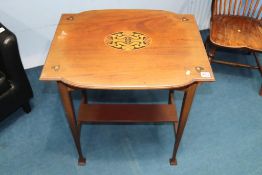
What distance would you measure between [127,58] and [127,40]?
0.16 metres

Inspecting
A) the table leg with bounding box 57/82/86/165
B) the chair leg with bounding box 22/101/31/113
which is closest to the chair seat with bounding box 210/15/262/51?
the table leg with bounding box 57/82/86/165

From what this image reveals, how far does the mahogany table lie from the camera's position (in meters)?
1.09

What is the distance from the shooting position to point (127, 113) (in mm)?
1655

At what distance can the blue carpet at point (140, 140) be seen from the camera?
1.59 metres

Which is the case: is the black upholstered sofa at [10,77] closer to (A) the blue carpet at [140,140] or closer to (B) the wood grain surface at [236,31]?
(A) the blue carpet at [140,140]

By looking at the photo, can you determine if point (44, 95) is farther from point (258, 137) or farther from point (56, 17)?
point (258, 137)

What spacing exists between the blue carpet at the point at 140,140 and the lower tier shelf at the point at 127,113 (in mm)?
200

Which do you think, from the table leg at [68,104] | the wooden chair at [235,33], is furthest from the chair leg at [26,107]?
the wooden chair at [235,33]

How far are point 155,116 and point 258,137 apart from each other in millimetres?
771

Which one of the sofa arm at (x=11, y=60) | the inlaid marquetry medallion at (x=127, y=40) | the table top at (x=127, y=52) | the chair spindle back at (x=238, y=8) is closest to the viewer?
the table top at (x=127, y=52)

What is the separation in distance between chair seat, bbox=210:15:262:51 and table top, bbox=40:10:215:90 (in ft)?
1.56

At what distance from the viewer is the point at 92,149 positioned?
169 centimetres

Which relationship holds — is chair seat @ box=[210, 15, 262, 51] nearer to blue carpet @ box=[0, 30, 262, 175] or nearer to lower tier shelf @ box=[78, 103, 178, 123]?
blue carpet @ box=[0, 30, 262, 175]

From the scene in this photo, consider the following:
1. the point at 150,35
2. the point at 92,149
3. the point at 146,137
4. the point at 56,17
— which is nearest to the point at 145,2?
the point at 56,17
